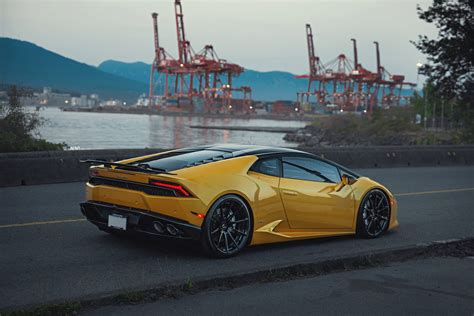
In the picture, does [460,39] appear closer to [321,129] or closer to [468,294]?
[468,294]

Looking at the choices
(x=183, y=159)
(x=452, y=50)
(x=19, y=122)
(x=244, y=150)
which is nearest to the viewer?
(x=183, y=159)

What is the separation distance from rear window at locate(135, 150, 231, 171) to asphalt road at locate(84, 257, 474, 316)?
178 cm

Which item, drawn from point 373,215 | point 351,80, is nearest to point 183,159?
point 373,215

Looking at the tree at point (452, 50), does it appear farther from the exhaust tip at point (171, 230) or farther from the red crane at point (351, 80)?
the red crane at point (351, 80)

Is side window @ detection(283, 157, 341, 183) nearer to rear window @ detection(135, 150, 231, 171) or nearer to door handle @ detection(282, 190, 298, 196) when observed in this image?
door handle @ detection(282, 190, 298, 196)

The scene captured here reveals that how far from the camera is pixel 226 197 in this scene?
7191mm

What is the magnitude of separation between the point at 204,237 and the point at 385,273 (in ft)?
6.45

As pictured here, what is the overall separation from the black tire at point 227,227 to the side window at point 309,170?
2.91 ft

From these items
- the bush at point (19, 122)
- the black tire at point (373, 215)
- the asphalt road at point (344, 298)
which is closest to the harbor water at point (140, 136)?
the bush at point (19, 122)

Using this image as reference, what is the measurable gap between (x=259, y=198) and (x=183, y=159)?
3.27ft

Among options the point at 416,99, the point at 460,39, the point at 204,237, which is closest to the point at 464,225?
the point at 204,237

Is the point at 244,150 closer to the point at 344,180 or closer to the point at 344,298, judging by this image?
the point at 344,180

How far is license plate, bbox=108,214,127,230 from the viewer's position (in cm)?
720

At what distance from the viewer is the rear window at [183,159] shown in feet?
24.4
